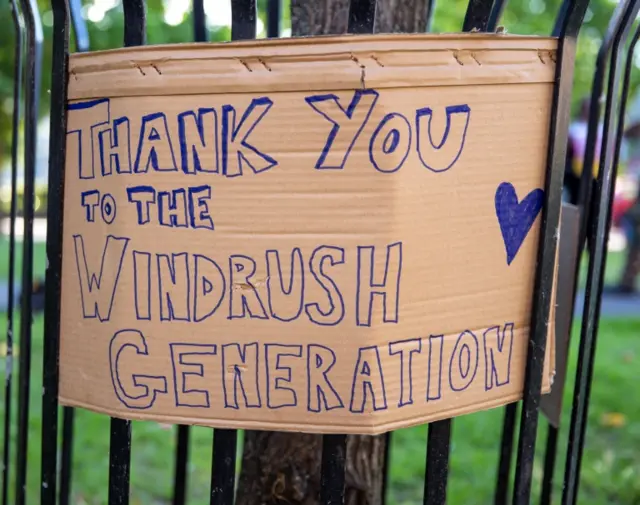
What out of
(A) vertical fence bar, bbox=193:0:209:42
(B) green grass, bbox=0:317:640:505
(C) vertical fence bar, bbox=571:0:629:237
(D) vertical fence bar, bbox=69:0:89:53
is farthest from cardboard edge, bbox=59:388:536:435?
(B) green grass, bbox=0:317:640:505

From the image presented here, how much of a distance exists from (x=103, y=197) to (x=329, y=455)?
0.59 meters

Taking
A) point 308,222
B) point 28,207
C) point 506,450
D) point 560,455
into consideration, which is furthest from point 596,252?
point 560,455

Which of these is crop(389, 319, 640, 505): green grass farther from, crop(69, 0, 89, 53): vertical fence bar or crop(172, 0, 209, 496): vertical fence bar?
crop(69, 0, 89, 53): vertical fence bar

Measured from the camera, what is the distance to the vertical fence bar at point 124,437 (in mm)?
1257

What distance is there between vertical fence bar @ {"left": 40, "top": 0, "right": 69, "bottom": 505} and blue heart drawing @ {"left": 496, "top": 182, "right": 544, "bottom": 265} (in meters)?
0.77

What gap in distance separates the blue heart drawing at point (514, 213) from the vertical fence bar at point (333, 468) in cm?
43

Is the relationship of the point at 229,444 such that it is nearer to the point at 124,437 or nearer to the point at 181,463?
the point at 124,437

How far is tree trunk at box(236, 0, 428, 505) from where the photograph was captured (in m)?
1.62

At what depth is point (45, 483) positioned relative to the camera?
4.40 feet

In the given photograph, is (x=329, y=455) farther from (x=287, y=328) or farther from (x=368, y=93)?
(x=368, y=93)

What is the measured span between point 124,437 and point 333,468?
15.0 inches

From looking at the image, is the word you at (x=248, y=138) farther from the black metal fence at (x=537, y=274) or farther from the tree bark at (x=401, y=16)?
the tree bark at (x=401, y=16)

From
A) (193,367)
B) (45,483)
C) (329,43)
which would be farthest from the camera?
(45,483)

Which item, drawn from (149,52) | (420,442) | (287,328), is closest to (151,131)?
(149,52)
